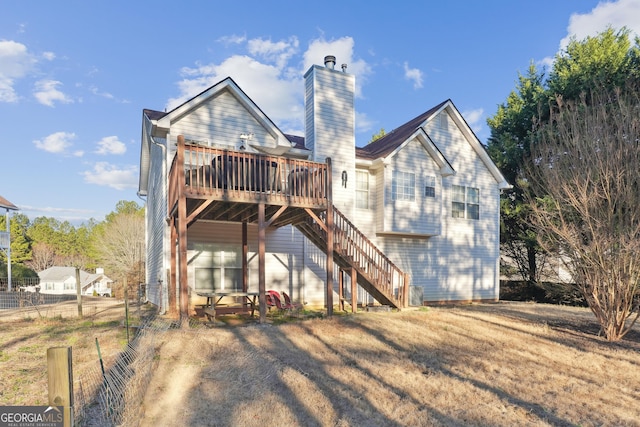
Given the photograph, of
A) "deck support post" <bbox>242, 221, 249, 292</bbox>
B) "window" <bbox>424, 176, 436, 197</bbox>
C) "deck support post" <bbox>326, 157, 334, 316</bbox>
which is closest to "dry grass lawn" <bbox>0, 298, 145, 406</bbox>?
"deck support post" <bbox>242, 221, 249, 292</bbox>

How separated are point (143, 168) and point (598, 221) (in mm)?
16446

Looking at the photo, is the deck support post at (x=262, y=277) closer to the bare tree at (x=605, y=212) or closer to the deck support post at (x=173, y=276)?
the deck support post at (x=173, y=276)

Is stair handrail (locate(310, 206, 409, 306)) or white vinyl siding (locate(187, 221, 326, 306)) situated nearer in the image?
stair handrail (locate(310, 206, 409, 306))

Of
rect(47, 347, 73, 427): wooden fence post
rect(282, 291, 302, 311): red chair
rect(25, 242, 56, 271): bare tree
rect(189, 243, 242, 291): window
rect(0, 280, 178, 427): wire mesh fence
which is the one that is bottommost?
rect(25, 242, 56, 271): bare tree

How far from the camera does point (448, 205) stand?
16.6 meters

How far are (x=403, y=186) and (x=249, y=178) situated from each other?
7.26 m

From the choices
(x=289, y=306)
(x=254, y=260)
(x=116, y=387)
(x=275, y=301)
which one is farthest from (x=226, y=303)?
(x=116, y=387)

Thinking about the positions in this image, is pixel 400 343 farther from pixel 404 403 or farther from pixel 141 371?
pixel 141 371

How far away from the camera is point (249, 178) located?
9.58 metres

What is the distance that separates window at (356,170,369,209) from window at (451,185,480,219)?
13.7 feet

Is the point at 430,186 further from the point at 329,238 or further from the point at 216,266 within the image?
the point at 216,266

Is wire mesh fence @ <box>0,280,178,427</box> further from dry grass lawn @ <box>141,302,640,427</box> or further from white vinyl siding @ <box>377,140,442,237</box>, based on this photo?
white vinyl siding @ <box>377,140,442,237</box>

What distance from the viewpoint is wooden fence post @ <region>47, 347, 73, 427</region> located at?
2.30m

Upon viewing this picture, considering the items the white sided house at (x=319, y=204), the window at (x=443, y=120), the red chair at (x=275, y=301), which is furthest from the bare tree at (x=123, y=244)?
the window at (x=443, y=120)
